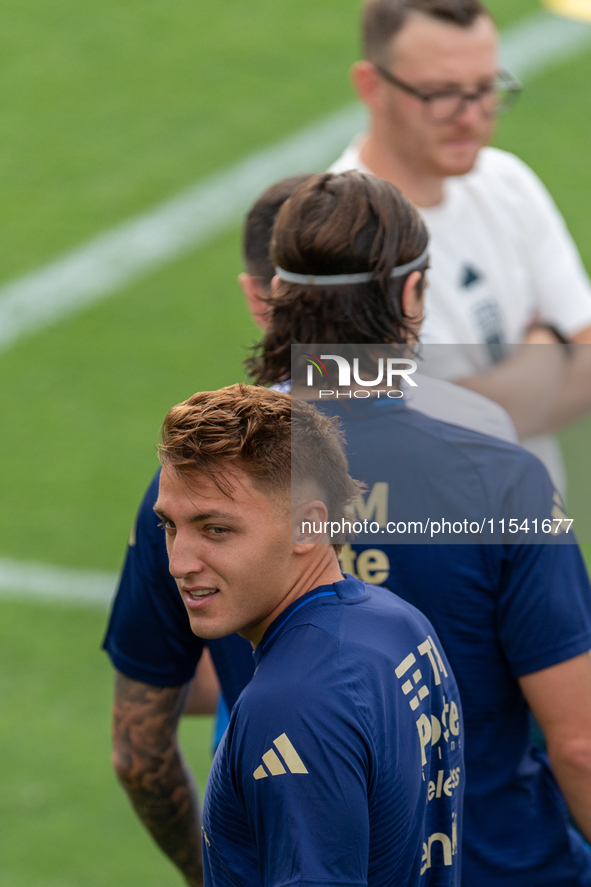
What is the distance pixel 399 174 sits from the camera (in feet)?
11.3

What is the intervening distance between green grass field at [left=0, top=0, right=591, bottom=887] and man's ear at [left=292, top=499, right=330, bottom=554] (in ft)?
7.46

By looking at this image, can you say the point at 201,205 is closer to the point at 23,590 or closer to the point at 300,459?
the point at 23,590

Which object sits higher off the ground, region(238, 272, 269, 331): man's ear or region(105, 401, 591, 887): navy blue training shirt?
region(238, 272, 269, 331): man's ear

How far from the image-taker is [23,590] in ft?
16.4

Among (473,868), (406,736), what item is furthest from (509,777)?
(406,736)

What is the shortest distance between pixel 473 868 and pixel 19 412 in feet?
14.3

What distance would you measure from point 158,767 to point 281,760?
1.03 metres

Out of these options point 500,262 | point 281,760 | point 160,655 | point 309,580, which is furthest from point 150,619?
point 500,262

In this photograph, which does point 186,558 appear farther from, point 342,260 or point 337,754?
point 342,260

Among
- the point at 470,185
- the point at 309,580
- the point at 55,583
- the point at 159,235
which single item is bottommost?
the point at 309,580

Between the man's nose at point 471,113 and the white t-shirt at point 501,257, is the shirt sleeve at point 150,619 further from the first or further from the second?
the man's nose at point 471,113

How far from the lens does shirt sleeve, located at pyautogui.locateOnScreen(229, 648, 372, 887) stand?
5.15ft

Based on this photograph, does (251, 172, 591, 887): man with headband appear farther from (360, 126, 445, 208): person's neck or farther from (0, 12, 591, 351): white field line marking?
(0, 12, 591, 351): white field line marking

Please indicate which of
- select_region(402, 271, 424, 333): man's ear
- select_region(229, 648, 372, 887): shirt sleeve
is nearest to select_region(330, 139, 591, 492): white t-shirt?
select_region(402, 271, 424, 333): man's ear
